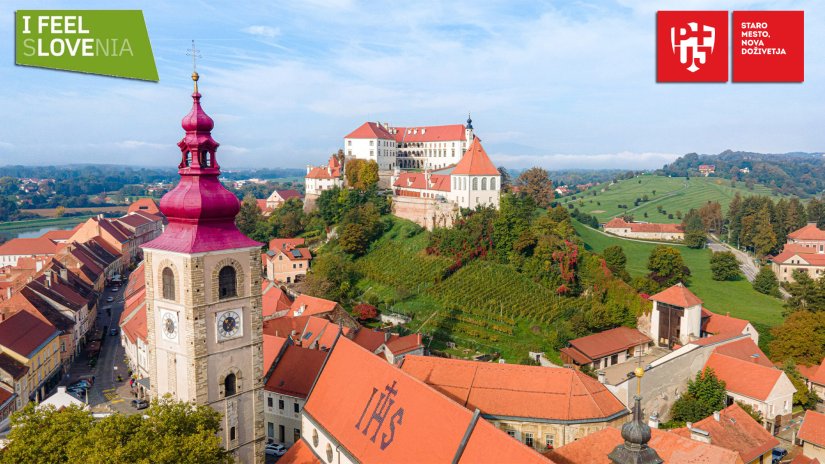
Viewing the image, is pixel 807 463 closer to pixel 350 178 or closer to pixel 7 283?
pixel 350 178

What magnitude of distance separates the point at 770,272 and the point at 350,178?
1947 inches

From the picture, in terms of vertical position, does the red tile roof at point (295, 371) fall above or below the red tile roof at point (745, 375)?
above

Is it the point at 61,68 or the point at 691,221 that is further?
the point at 691,221

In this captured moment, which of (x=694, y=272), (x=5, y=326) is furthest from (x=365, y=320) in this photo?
(x=694, y=272)

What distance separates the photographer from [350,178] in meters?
76.1

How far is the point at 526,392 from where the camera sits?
2697 centimetres

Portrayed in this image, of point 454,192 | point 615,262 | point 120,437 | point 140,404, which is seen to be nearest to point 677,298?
point 615,262

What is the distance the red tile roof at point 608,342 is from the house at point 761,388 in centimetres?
613

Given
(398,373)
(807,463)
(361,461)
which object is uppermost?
(398,373)

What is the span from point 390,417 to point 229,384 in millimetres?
6440

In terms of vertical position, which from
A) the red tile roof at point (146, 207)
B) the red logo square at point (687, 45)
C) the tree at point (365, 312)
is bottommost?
the tree at point (365, 312)

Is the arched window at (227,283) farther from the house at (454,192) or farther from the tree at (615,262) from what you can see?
the house at (454,192)

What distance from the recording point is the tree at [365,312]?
50.6 metres

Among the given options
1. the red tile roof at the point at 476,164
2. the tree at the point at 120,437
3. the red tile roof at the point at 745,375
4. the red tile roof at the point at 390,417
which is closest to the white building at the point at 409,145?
the red tile roof at the point at 476,164
